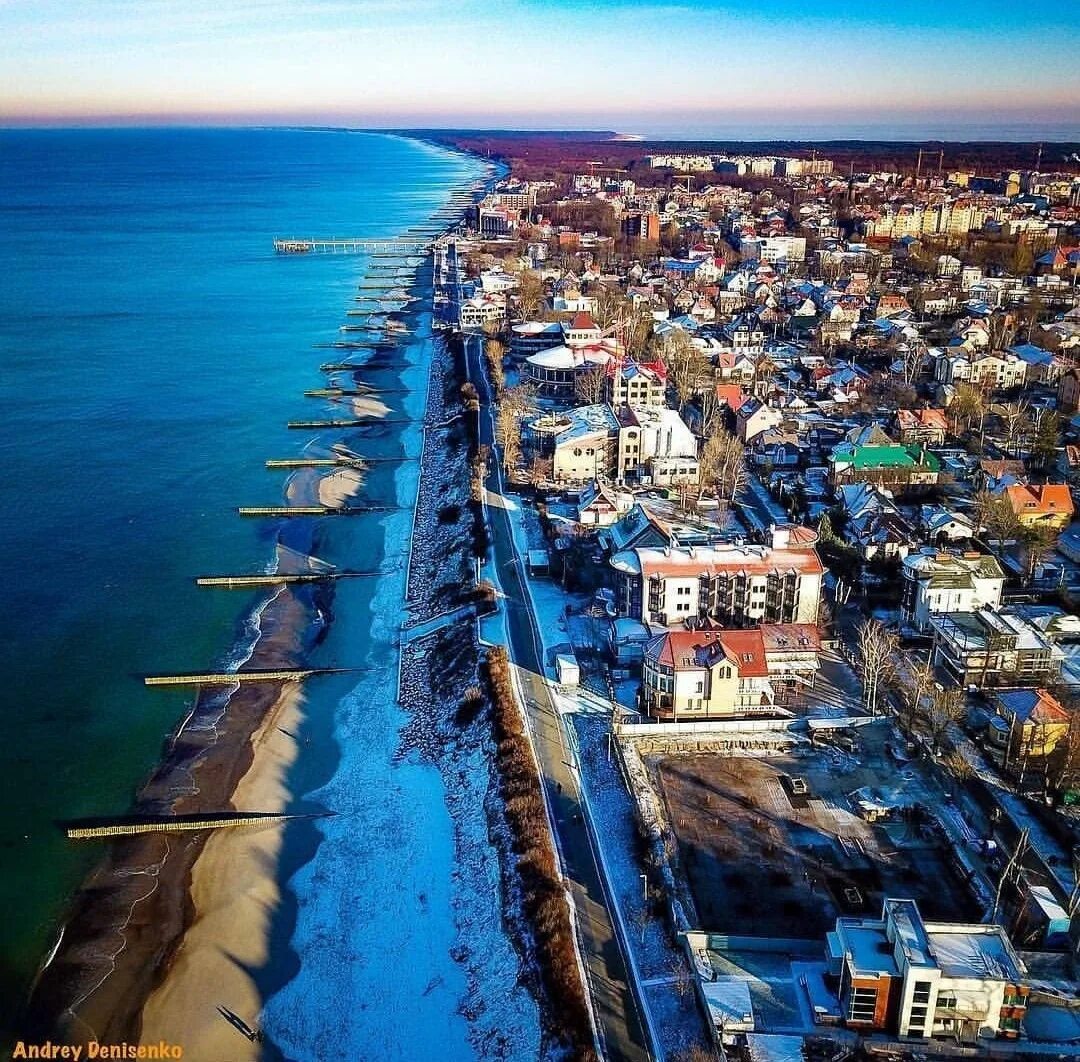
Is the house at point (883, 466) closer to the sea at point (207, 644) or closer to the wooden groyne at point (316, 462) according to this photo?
the sea at point (207, 644)

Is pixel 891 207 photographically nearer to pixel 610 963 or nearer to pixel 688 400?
pixel 688 400

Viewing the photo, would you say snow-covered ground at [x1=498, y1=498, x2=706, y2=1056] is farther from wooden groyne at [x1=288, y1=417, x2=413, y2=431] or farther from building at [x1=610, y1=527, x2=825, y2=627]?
wooden groyne at [x1=288, y1=417, x2=413, y2=431]

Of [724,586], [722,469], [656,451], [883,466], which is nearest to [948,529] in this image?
[883,466]

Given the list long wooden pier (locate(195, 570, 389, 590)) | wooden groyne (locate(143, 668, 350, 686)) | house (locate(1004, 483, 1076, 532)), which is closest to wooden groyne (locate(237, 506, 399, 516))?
long wooden pier (locate(195, 570, 389, 590))

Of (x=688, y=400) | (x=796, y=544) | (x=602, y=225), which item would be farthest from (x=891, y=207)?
(x=796, y=544)

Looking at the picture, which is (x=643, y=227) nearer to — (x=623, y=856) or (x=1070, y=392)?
(x=1070, y=392)

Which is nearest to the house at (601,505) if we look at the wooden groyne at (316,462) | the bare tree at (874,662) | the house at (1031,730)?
the bare tree at (874,662)
